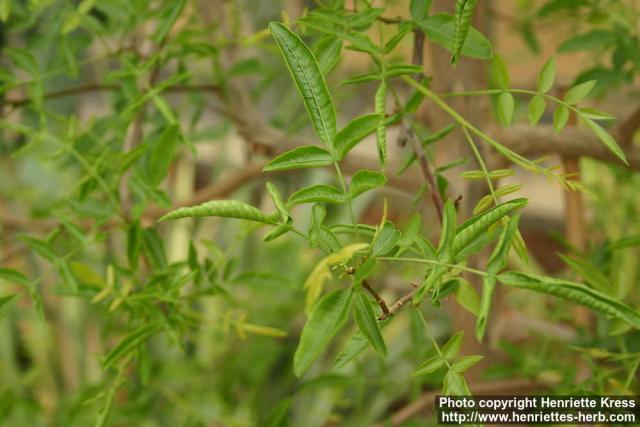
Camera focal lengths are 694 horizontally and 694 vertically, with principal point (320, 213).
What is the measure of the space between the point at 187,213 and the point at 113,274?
0.58 ft

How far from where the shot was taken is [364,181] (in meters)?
0.25

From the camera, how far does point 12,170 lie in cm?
119

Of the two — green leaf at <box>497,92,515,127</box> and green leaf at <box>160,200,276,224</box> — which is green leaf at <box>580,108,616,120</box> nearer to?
green leaf at <box>497,92,515,127</box>

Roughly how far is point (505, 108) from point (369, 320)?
13 cm

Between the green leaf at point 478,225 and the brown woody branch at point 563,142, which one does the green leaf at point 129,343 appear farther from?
the brown woody branch at point 563,142

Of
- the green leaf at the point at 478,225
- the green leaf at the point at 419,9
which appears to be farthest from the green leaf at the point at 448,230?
the green leaf at the point at 419,9

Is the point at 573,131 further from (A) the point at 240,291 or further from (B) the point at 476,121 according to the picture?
(A) the point at 240,291

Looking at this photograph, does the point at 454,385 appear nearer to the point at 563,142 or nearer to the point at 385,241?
the point at 385,241

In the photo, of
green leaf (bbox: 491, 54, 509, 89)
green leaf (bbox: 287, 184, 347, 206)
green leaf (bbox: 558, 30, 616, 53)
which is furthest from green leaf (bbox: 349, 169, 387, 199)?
green leaf (bbox: 558, 30, 616, 53)

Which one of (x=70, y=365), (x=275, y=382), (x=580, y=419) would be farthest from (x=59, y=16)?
(x=70, y=365)

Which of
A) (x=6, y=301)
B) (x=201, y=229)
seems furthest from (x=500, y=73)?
(x=201, y=229)

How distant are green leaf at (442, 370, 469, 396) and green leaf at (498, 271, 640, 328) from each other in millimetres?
47

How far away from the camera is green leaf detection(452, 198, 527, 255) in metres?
0.24

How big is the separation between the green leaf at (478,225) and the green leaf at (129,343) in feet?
0.57
